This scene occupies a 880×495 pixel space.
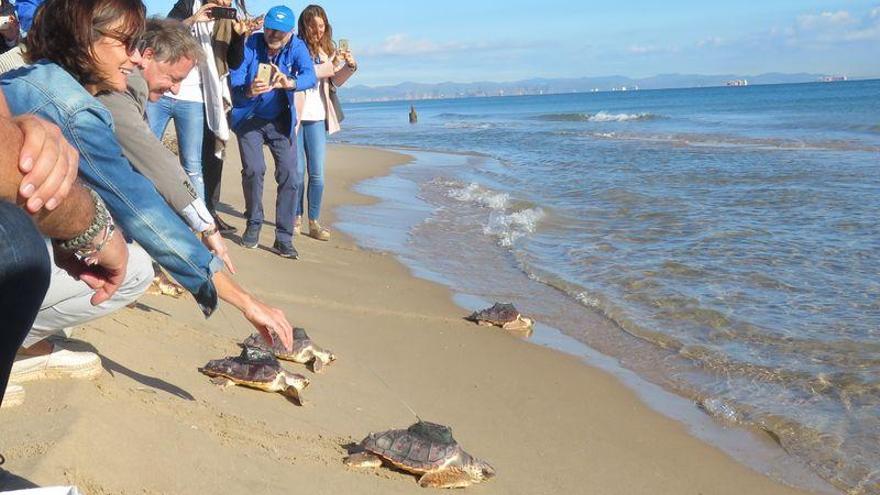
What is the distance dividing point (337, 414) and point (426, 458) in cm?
77

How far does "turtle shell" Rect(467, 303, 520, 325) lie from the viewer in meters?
6.21

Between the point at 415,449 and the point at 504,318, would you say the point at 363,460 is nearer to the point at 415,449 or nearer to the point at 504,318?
the point at 415,449

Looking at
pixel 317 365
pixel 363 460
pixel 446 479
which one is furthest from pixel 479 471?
pixel 317 365

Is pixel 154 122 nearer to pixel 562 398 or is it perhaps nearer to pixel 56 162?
pixel 562 398

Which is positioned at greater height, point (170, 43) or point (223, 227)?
point (170, 43)

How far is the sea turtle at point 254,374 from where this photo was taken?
4.07 metres

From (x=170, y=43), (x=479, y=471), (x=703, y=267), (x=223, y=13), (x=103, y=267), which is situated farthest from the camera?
(x=703, y=267)

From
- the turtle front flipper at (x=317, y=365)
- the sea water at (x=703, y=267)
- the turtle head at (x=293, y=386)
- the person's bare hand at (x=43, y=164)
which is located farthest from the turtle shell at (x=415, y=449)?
the person's bare hand at (x=43, y=164)

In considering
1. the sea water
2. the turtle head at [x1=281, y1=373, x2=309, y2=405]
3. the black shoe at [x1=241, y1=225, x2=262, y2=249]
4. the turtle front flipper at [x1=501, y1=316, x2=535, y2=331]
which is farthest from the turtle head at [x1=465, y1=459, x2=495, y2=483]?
the black shoe at [x1=241, y1=225, x2=262, y2=249]

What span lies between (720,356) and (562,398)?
1.35 metres

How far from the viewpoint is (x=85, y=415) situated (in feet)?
10.3

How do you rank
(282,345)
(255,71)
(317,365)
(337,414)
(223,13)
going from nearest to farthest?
(337,414) < (282,345) < (317,365) < (223,13) < (255,71)

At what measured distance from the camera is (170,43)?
455 cm

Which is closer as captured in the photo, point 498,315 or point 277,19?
point 498,315
